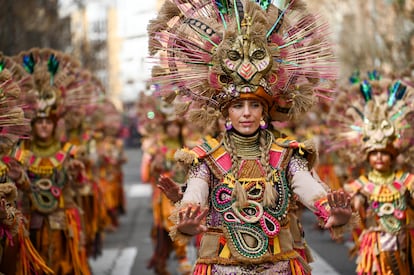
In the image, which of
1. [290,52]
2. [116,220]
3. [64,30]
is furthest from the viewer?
[64,30]

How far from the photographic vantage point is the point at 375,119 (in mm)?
9727

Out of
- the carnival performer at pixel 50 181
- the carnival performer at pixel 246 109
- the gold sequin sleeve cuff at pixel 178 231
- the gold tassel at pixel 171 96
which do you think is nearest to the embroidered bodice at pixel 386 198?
the carnival performer at pixel 246 109

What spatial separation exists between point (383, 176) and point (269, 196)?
3.48 meters

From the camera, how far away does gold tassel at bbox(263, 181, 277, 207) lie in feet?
20.4

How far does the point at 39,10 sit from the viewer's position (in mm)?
23484

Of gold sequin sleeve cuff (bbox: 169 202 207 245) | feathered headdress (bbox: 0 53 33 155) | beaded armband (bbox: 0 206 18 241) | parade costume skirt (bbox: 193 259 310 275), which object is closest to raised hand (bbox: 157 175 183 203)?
gold sequin sleeve cuff (bbox: 169 202 207 245)

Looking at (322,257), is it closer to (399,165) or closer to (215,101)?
(399,165)

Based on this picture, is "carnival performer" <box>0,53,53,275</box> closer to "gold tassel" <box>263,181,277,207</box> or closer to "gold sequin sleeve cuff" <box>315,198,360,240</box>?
"gold tassel" <box>263,181,277,207</box>

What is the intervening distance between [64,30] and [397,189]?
21276mm

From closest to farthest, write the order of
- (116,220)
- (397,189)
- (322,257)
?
(397,189) → (322,257) → (116,220)

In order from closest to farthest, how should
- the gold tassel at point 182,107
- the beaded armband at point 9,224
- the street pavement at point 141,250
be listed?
1. the gold tassel at point 182,107
2. the beaded armband at point 9,224
3. the street pavement at point 141,250

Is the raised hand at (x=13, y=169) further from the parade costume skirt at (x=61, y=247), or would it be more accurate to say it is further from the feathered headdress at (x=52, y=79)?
the feathered headdress at (x=52, y=79)

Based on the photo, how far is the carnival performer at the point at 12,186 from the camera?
25.6 feet

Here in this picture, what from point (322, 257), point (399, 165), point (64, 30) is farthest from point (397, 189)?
point (64, 30)
